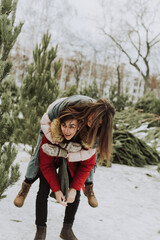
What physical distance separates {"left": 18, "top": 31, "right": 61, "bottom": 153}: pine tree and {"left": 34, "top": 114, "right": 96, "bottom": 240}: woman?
7.32 feet

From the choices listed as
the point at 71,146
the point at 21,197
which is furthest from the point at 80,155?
the point at 21,197

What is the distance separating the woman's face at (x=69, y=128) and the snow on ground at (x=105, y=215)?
0.98 meters

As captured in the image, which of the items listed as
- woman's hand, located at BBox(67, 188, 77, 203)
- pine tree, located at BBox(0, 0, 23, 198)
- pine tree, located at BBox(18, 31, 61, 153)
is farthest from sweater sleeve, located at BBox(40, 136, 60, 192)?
pine tree, located at BBox(18, 31, 61, 153)

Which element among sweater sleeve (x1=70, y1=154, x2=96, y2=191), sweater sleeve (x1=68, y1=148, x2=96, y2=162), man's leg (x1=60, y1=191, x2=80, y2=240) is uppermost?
sweater sleeve (x1=68, y1=148, x2=96, y2=162)

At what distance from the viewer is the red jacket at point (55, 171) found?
5.78ft

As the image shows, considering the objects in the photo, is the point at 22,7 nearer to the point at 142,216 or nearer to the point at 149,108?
the point at 149,108

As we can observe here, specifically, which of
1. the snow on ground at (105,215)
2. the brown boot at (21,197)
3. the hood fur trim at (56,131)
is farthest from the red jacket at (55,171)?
the snow on ground at (105,215)

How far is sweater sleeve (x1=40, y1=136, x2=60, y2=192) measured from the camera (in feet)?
5.77

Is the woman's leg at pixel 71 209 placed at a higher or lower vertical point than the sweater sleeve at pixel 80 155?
lower

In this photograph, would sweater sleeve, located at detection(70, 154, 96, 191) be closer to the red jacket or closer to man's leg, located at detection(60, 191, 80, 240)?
the red jacket

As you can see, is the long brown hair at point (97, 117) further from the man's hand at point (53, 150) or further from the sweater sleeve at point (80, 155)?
the man's hand at point (53, 150)

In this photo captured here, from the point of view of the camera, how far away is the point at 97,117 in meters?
1.63

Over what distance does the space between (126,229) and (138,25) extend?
67.6 feet

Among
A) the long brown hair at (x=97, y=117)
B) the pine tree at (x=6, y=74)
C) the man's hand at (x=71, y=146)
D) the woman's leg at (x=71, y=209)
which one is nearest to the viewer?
the long brown hair at (x=97, y=117)
